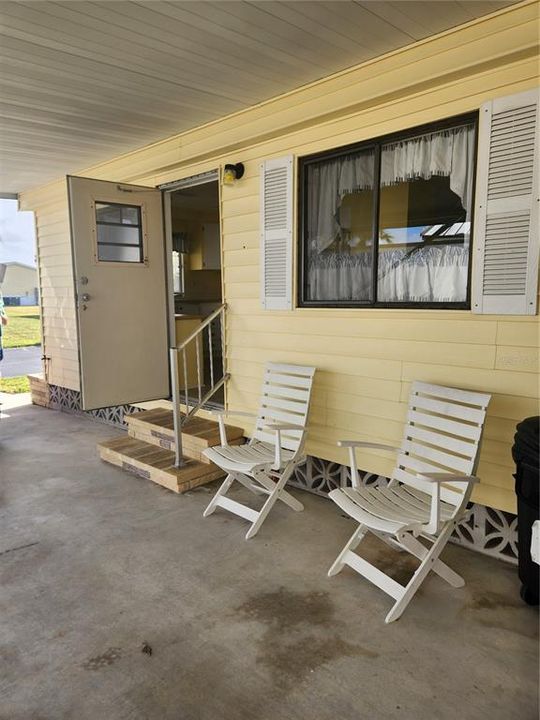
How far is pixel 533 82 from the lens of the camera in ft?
7.94

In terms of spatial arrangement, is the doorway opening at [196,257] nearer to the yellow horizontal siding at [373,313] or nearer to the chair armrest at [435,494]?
the yellow horizontal siding at [373,313]

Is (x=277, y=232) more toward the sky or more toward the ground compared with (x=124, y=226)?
more toward the ground

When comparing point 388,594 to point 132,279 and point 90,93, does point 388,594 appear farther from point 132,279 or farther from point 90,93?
point 90,93

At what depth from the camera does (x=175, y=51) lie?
281 cm

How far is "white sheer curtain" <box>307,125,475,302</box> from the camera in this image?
2.79 m

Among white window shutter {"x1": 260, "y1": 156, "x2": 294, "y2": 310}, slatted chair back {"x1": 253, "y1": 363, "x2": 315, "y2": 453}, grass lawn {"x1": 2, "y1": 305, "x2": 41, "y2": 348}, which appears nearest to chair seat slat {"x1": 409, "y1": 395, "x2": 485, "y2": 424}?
slatted chair back {"x1": 253, "y1": 363, "x2": 315, "y2": 453}

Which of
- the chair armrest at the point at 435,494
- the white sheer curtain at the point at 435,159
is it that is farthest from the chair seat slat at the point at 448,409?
the white sheer curtain at the point at 435,159

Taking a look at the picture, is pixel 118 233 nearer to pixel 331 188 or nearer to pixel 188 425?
pixel 188 425

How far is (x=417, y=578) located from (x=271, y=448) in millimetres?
1428

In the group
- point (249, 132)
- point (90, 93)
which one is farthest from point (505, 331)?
point (90, 93)

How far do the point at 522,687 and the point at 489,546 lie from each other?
3.35ft

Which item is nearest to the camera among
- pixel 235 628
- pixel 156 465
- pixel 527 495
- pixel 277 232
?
pixel 235 628

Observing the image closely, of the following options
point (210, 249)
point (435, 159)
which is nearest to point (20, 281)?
point (210, 249)

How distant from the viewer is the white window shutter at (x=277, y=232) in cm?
360
